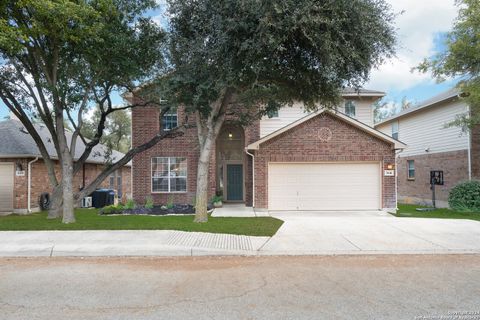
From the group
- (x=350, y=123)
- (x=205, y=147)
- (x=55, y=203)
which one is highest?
(x=350, y=123)

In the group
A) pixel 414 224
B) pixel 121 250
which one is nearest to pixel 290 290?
pixel 121 250

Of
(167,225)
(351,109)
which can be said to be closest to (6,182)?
(167,225)

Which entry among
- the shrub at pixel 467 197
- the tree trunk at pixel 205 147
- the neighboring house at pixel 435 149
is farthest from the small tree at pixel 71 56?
the shrub at pixel 467 197

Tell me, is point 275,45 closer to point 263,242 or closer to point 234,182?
point 263,242

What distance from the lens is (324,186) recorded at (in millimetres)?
14398

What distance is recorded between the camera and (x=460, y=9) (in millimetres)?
14523

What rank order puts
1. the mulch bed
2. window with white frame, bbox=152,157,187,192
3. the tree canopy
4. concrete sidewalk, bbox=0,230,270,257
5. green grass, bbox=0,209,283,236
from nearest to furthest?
concrete sidewalk, bbox=0,230,270,257
the tree canopy
green grass, bbox=0,209,283,236
the mulch bed
window with white frame, bbox=152,157,187,192

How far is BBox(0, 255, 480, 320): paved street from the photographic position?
4.25m

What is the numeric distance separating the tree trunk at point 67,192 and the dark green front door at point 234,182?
8892 mm

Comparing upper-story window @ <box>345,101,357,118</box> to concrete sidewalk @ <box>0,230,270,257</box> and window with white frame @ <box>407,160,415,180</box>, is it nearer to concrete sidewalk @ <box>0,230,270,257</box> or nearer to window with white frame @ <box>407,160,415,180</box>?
window with white frame @ <box>407,160,415,180</box>

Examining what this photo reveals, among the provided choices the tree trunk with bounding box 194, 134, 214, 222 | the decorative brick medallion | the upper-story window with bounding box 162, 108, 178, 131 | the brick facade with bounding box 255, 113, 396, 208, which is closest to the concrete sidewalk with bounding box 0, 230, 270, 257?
the tree trunk with bounding box 194, 134, 214, 222

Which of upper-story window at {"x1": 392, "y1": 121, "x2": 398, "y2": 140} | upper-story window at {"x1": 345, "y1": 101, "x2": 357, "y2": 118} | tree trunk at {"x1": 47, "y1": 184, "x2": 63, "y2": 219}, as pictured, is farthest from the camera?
upper-story window at {"x1": 392, "y1": 121, "x2": 398, "y2": 140}

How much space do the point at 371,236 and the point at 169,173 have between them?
10250 millimetres

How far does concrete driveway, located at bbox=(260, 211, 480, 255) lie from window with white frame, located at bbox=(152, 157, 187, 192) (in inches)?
240
